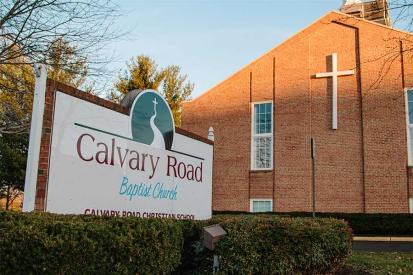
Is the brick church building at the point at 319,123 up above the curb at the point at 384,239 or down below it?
above

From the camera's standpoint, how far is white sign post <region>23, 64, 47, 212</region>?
6.11 m

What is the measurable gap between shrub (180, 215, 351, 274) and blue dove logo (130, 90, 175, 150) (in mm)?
1772

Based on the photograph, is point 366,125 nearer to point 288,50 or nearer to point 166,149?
point 288,50

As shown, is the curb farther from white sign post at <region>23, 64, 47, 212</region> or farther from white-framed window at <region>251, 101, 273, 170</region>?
white sign post at <region>23, 64, 47, 212</region>

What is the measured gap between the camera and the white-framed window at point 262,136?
26.4m

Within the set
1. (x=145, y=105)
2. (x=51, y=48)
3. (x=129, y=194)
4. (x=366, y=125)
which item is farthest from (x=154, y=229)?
(x=366, y=125)

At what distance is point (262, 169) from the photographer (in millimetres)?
26109

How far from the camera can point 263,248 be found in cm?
719

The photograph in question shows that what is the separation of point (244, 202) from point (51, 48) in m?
17.6

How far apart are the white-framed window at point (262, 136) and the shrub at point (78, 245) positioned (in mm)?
20445

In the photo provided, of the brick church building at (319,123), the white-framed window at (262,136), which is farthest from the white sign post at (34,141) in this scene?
the white-framed window at (262,136)

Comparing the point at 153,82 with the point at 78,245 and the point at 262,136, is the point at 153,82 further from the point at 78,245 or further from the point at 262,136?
the point at 78,245

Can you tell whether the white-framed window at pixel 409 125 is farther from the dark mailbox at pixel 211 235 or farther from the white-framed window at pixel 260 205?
the dark mailbox at pixel 211 235

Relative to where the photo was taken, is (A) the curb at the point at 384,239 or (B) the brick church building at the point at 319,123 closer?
(A) the curb at the point at 384,239
